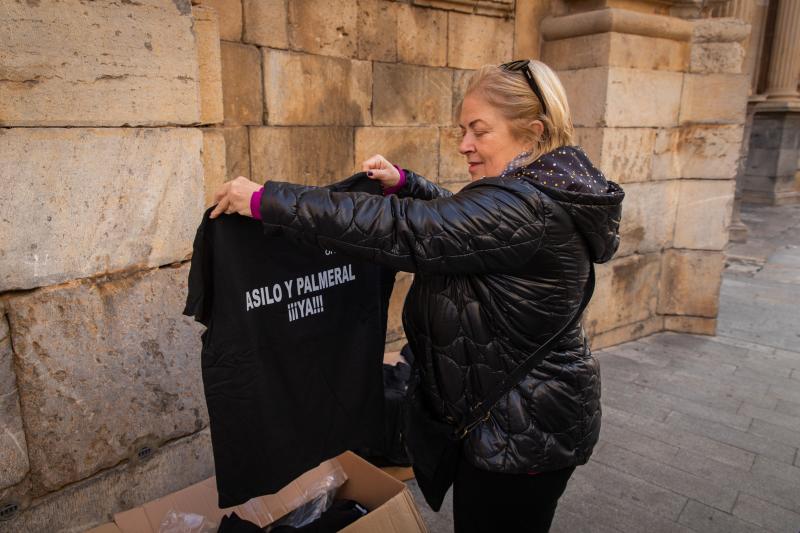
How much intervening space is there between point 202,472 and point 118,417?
567mm

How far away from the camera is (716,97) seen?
204 inches

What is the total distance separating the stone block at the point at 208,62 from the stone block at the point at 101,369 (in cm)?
72

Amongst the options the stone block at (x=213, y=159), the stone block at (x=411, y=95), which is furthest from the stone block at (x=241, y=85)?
the stone block at (x=411, y=95)

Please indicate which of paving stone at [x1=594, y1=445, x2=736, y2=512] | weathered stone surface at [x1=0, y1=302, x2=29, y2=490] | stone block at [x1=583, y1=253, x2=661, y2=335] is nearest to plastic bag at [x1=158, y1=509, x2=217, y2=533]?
weathered stone surface at [x1=0, y1=302, x2=29, y2=490]

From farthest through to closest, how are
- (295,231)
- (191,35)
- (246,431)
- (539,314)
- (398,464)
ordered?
(398,464) < (191,35) < (246,431) < (539,314) < (295,231)

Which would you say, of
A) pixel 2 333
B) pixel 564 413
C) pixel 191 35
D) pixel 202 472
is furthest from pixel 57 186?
pixel 564 413

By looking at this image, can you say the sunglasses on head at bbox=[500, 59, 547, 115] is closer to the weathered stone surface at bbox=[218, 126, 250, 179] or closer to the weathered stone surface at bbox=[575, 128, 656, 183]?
the weathered stone surface at bbox=[218, 126, 250, 179]

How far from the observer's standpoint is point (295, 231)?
1.52m

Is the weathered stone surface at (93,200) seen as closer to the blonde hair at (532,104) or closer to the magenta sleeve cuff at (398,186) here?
the magenta sleeve cuff at (398,186)

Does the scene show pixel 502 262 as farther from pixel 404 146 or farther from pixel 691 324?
pixel 691 324

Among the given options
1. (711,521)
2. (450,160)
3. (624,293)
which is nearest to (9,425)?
(711,521)

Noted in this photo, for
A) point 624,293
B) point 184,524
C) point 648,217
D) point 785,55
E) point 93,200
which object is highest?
point 785,55

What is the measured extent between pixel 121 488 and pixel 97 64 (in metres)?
1.67

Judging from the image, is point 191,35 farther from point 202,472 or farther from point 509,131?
point 202,472
